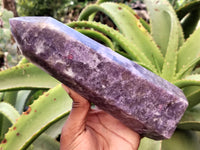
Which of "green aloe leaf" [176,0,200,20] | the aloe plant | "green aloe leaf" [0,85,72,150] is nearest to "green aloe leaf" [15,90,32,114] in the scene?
the aloe plant

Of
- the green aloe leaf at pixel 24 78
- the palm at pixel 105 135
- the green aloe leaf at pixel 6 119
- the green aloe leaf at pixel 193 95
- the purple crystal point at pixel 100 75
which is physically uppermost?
the purple crystal point at pixel 100 75

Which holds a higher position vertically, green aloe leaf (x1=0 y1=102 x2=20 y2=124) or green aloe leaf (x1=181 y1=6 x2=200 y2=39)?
green aloe leaf (x1=181 y1=6 x2=200 y2=39)

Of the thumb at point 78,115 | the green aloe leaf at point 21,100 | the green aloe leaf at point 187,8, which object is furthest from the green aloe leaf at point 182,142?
the green aloe leaf at point 187,8

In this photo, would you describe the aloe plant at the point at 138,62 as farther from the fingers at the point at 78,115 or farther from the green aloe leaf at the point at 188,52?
the fingers at the point at 78,115

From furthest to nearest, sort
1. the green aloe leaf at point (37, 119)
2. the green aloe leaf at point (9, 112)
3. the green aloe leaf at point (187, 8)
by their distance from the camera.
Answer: the green aloe leaf at point (187, 8), the green aloe leaf at point (9, 112), the green aloe leaf at point (37, 119)

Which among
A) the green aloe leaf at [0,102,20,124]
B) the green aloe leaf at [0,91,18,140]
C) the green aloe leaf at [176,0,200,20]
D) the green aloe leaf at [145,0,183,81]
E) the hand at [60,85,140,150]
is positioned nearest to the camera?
the hand at [60,85,140,150]

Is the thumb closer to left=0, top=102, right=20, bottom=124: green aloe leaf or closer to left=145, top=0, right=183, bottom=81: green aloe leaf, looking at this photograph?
left=0, top=102, right=20, bottom=124: green aloe leaf

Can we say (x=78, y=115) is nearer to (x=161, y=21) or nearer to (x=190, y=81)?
(x=190, y=81)

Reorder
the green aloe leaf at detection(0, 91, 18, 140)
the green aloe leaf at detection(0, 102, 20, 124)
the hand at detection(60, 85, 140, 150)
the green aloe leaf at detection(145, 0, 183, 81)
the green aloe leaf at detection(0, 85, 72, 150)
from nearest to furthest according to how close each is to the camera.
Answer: the hand at detection(60, 85, 140, 150), the green aloe leaf at detection(0, 85, 72, 150), the green aloe leaf at detection(0, 102, 20, 124), the green aloe leaf at detection(0, 91, 18, 140), the green aloe leaf at detection(145, 0, 183, 81)

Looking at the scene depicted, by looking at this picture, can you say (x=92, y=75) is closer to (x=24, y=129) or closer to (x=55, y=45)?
(x=55, y=45)
